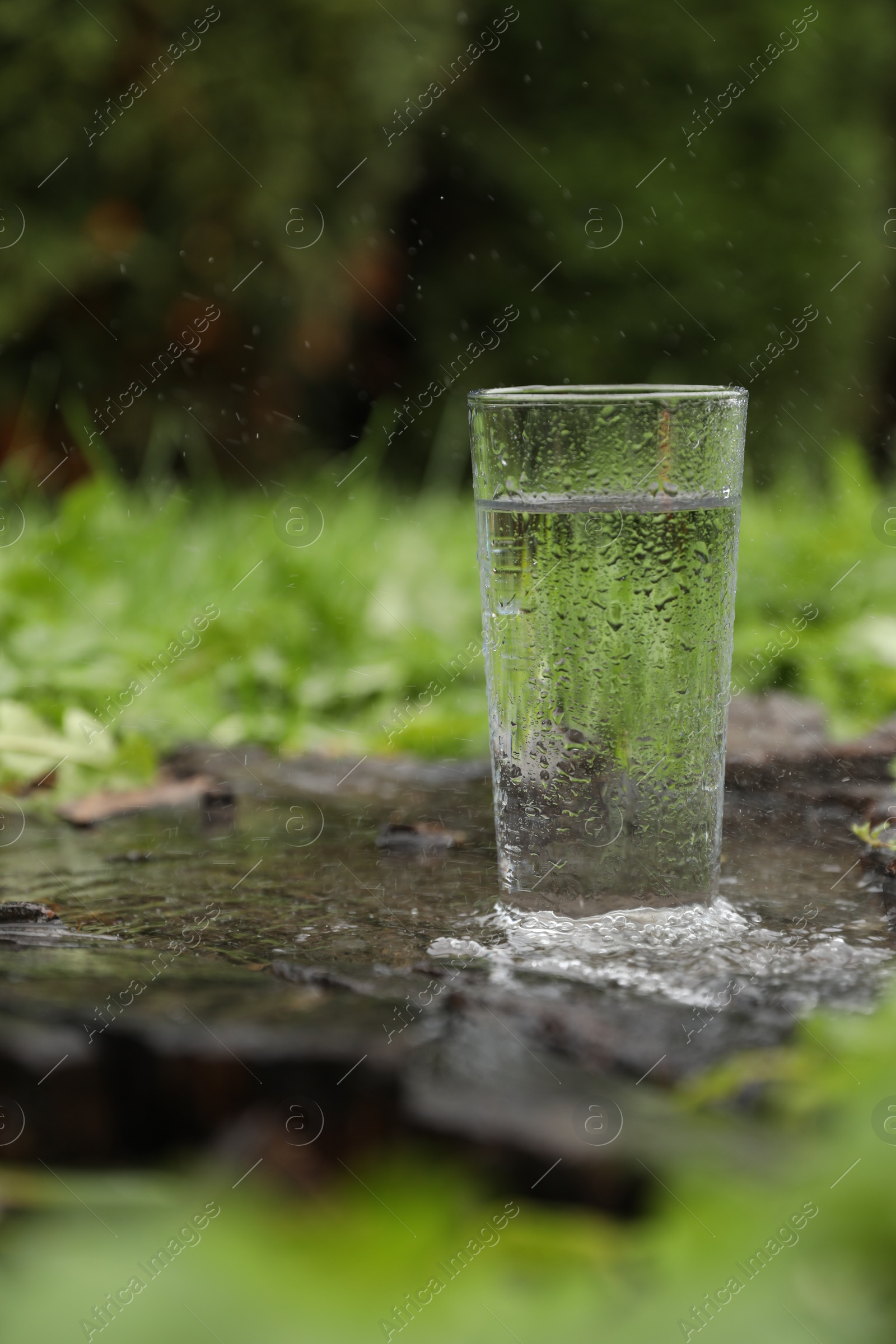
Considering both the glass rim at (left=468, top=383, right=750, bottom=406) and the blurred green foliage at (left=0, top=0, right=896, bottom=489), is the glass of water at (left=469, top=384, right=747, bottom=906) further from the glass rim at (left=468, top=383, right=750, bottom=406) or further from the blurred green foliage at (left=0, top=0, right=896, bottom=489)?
the blurred green foliage at (left=0, top=0, right=896, bottom=489)

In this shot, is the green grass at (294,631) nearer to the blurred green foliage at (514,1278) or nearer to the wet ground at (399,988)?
the wet ground at (399,988)

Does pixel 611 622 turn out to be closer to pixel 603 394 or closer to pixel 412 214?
pixel 603 394

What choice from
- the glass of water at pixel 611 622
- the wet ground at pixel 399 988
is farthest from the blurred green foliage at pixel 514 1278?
the glass of water at pixel 611 622

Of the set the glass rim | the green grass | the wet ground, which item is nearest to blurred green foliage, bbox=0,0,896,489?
the green grass

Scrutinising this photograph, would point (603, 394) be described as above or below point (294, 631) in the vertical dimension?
above

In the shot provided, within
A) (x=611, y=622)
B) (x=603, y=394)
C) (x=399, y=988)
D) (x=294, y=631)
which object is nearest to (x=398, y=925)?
(x=399, y=988)

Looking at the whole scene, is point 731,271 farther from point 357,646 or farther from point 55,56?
point 357,646
